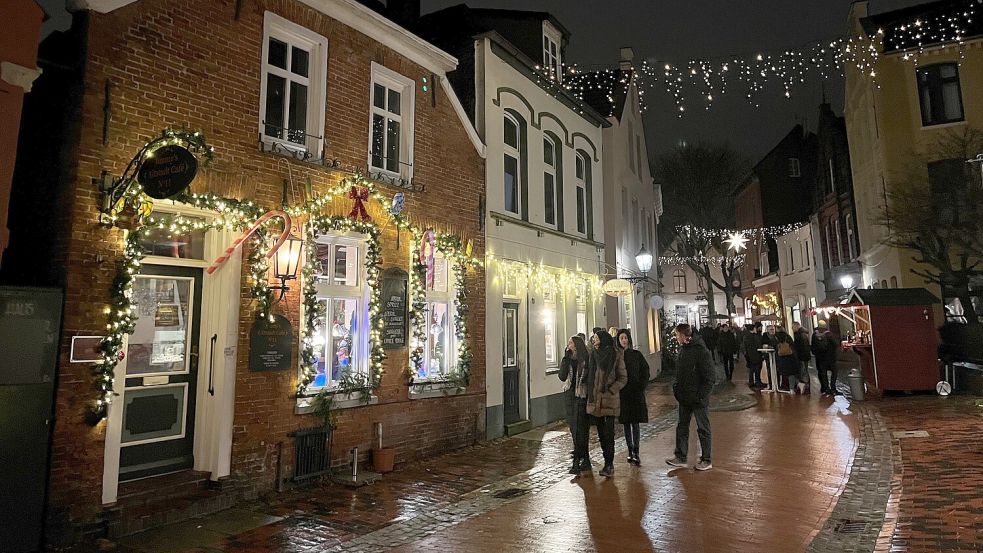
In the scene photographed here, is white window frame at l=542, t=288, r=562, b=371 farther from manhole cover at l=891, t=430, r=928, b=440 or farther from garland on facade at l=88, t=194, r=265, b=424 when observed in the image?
garland on facade at l=88, t=194, r=265, b=424

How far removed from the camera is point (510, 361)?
39.7ft

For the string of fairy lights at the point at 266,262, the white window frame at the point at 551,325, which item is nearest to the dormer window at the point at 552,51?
the white window frame at the point at 551,325

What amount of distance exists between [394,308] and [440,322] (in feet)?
4.92

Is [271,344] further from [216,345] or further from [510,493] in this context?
[510,493]

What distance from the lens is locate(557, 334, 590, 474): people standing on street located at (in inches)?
331

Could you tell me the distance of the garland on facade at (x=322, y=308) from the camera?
788cm

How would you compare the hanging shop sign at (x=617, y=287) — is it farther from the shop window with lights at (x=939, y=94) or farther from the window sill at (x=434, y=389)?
the shop window with lights at (x=939, y=94)

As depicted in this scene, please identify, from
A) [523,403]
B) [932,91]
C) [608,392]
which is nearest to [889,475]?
[608,392]

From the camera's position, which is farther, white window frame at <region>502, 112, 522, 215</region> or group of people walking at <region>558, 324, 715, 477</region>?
white window frame at <region>502, 112, 522, 215</region>

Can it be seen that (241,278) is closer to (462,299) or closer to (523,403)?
(462,299)

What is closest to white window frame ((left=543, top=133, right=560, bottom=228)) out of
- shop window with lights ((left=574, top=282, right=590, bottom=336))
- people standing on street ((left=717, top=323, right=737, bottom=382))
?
shop window with lights ((left=574, top=282, right=590, bottom=336))

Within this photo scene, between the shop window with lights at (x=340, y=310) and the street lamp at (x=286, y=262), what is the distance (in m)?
0.62

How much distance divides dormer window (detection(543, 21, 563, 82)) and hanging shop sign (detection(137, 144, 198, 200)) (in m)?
10.8

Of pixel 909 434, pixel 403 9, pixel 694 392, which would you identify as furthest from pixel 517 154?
pixel 909 434
